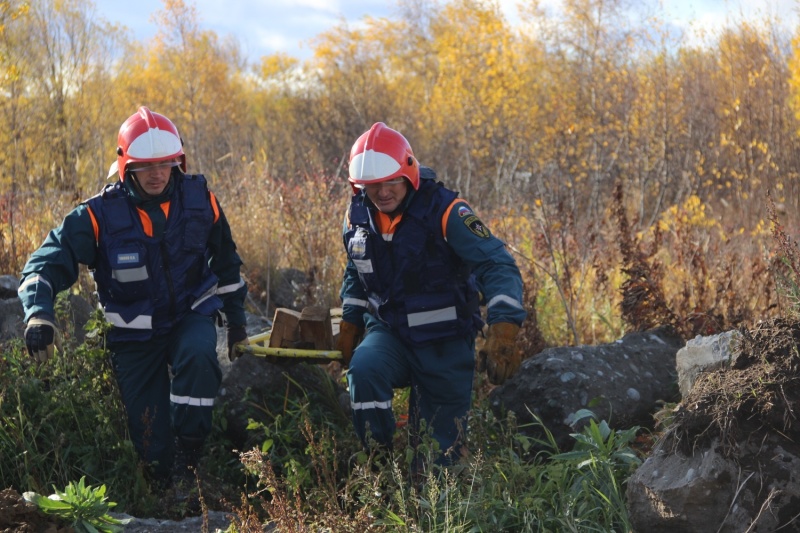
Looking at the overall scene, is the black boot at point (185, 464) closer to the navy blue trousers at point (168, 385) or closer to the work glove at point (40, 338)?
the navy blue trousers at point (168, 385)

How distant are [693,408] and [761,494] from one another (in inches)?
13.4

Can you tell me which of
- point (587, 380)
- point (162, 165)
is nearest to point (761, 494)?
point (587, 380)

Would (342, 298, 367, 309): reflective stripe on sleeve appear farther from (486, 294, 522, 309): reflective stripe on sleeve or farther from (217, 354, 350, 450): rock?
(486, 294, 522, 309): reflective stripe on sleeve

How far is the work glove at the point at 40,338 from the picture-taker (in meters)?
3.80

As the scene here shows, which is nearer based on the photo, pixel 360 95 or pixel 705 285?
pixel 705 285

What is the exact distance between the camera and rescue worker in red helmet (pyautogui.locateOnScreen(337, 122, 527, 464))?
13.1 ft

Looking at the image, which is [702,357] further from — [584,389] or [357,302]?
[357,302]

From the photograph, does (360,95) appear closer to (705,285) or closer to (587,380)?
(705,285)

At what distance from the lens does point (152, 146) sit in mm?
4172

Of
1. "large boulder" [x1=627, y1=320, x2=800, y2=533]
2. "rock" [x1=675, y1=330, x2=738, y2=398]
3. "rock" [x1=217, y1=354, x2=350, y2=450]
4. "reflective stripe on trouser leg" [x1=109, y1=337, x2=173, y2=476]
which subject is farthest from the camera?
"rock" [x1=217, y1=354, x2=350, y2=450]

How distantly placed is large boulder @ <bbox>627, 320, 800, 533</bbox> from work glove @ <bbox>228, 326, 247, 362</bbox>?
2310mm

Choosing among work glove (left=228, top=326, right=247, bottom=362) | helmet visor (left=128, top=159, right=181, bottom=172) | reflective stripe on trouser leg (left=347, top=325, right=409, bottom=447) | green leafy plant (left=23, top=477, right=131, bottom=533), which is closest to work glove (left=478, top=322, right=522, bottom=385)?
reflective stripe on trouser leg (left=347, top=325, right=409, bottom=447)

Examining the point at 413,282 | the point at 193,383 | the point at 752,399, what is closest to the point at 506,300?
the point at 413,282

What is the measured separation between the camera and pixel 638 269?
5289 millimetres
